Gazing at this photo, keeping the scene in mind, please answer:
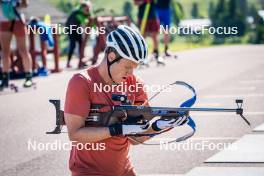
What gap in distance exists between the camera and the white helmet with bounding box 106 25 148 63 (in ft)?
13.9

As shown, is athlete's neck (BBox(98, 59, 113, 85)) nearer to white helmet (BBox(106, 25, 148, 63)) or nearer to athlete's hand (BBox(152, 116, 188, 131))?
white helmet (BBox(106, 25, 148, 63))

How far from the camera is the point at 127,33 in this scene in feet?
14.1

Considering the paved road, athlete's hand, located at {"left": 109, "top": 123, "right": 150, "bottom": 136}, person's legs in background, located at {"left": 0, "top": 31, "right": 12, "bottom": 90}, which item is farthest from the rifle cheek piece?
person's legs in background, located at {"left": 0, "top": 31, "right": 12, "bottom": 90}

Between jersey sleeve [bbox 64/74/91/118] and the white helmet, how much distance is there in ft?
0.98

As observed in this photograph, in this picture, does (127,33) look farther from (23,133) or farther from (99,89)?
(23,133)

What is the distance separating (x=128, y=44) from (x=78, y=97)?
0.46m

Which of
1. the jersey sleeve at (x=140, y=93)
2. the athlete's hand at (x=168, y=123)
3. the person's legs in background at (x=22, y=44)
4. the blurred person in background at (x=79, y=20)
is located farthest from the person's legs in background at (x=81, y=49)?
the athlete's hand at (x=168, y=123)

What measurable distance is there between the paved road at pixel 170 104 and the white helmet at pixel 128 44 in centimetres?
256

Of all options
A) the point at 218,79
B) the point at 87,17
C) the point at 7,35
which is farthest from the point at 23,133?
the point at 87,17

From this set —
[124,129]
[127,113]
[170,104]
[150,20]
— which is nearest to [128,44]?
[127,113]

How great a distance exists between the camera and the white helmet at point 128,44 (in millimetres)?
4246

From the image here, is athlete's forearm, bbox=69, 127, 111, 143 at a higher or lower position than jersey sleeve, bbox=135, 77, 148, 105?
lower

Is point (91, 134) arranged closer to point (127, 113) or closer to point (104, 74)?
point (127, 113)

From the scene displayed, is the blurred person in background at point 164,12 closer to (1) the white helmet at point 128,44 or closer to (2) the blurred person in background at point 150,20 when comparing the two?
(2) the blurred person in background at point 150,20
